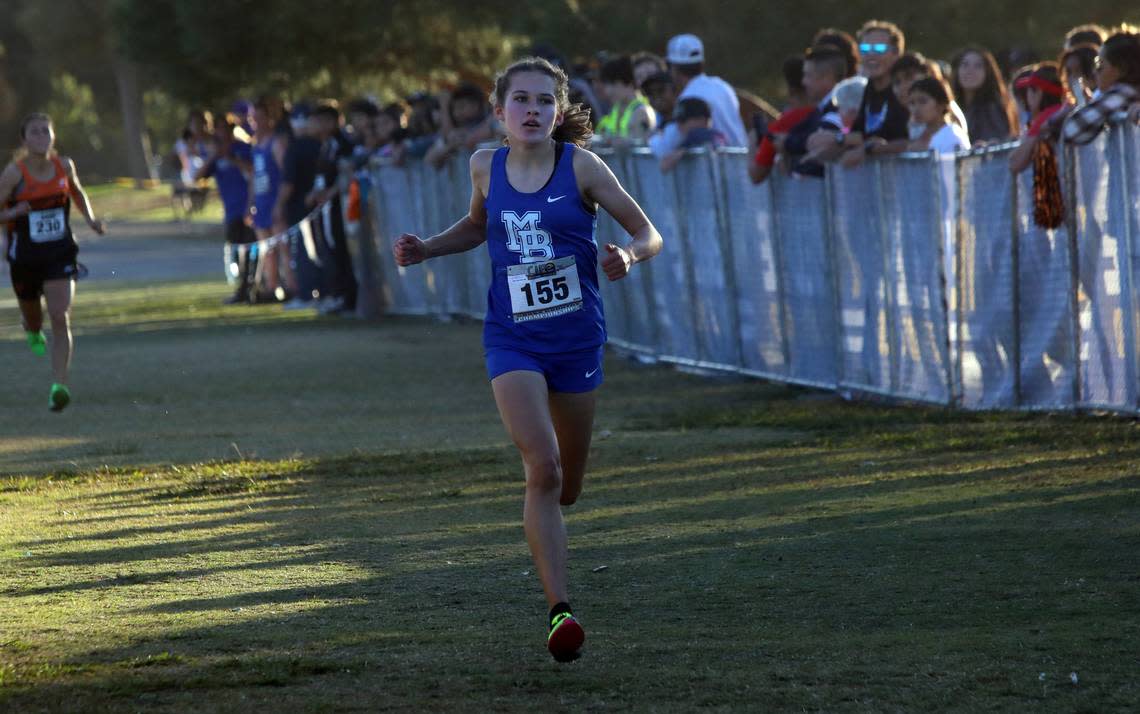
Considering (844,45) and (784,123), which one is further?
(844,45)

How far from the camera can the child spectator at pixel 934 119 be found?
11609 mm

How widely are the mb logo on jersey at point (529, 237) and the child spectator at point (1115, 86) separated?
4732 mm

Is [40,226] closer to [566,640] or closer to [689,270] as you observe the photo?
[689,270]

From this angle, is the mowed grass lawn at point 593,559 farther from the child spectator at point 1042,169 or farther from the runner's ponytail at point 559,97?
the runner's ponytail at point 559,97

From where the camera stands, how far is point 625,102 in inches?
632

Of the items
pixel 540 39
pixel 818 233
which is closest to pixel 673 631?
pixel 818 233

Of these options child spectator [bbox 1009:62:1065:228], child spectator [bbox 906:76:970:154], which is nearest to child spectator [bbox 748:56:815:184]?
child spectator [bbox 906:76:970:154]

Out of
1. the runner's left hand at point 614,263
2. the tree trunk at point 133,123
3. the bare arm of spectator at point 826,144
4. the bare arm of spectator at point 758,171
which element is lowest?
the tree trunk at point 133,123

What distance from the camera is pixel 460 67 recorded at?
144 ft

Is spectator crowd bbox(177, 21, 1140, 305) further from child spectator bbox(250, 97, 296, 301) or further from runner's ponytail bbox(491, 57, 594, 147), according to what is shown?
runner's ponytail bbox(491, 57, 594, 147)

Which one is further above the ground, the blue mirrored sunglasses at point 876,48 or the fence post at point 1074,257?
the blue mirrored sunglasses at point 876,48

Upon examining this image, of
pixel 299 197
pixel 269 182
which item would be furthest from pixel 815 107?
pixel 269 182

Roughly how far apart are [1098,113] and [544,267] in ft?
16.2

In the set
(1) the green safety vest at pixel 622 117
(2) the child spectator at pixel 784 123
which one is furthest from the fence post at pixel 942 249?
(1) the green safety vest at pixel 622 117
